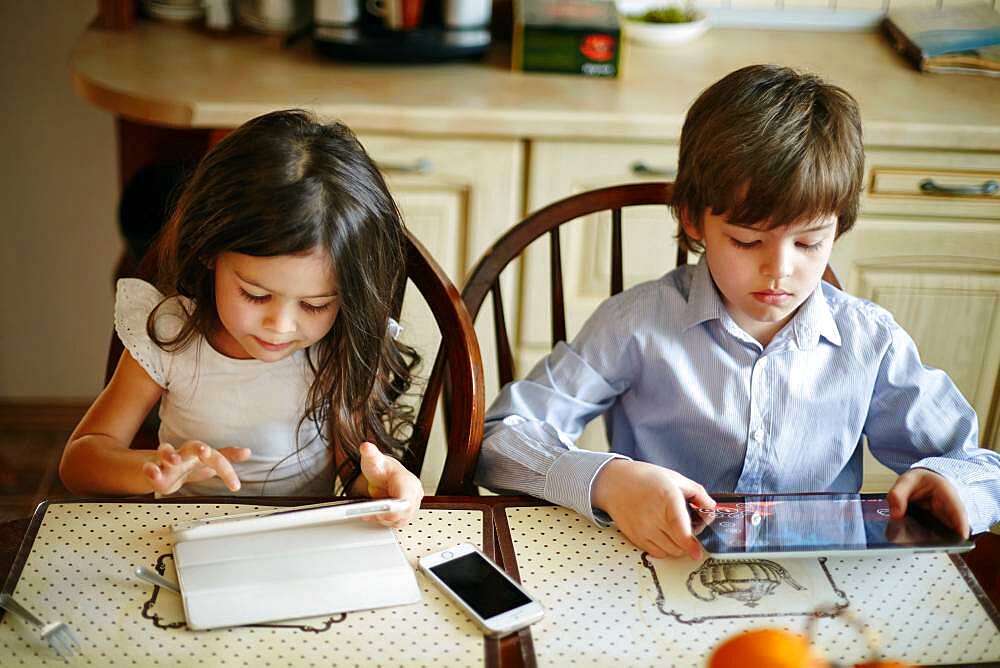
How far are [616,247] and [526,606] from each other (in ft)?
2.33

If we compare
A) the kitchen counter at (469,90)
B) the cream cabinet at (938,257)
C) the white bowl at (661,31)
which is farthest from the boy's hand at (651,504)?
the white bowl at (661,31)

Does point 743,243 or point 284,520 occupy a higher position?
point 743,243

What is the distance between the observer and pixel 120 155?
2.49 meters

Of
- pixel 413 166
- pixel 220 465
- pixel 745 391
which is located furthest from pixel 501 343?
pixel 413 166

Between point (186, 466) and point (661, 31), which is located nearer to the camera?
point (186, 466)

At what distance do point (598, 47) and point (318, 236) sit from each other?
3.93 ft

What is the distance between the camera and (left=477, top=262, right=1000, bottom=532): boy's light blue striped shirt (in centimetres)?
139

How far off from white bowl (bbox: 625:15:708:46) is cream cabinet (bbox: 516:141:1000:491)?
17.1 inches

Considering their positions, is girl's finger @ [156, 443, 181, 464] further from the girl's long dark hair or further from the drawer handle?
the drawer handle

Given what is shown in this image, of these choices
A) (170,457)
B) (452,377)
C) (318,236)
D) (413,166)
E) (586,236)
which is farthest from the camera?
(586,236)

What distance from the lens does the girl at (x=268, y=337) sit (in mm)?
1197

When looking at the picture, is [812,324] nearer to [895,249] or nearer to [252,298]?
[252,298]

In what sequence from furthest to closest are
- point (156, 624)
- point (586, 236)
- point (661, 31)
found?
1. point (661, 31)
2. point (586, 236)
3. point (156, 624)

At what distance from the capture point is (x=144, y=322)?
1.36 metres
